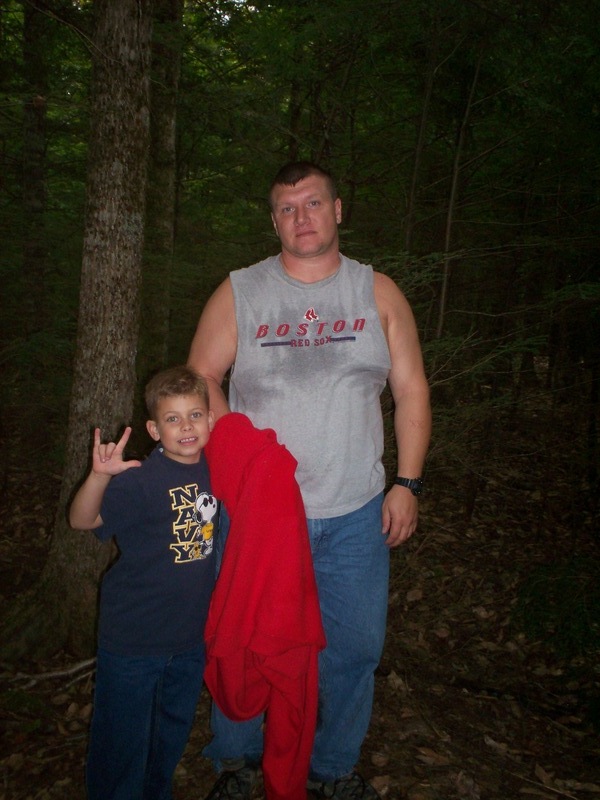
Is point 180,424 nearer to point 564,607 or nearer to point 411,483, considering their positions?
point 411,483

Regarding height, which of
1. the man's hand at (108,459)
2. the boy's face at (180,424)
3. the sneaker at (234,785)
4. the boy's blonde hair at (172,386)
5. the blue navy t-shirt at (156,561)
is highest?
the boy's blonde hair at (172,386)

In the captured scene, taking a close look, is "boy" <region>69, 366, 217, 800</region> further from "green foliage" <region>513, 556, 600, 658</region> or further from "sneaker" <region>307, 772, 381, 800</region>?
"green foliage" <region>513, 556, 600, 658</region>

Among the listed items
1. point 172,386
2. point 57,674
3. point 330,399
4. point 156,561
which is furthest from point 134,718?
point 57,674

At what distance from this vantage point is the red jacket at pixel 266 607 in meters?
2.21

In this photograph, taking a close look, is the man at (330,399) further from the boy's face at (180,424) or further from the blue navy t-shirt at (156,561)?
the blue navy t-shirt at (156,561)

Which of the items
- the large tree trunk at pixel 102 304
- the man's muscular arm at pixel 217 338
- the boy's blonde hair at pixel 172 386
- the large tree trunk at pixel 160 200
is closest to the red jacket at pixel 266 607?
the boy's blonde hair at pixel 172 386

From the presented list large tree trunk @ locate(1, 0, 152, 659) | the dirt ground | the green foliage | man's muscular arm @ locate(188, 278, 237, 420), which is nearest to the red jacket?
man's muscular arm @ locate(188, 278, 237, 420)

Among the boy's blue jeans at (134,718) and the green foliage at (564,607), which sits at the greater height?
the boy's blue jeans at (134,718)

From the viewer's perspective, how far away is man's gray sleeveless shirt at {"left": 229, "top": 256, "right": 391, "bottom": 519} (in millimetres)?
2549

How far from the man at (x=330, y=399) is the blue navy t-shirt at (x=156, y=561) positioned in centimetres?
44

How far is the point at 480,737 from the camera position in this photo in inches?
145

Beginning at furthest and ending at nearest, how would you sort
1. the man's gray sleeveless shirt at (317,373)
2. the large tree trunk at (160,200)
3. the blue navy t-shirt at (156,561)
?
the large tree trunk at (160,200) → the man's gray sleeveless shirt at (317,373) → the blue navy t-shirt at (156,561)

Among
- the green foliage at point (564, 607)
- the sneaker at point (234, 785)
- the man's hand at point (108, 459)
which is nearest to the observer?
the man's hand at point (108, 459)

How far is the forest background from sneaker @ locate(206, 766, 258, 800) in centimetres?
166
